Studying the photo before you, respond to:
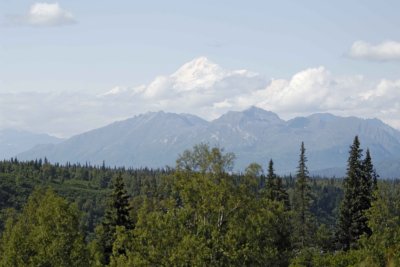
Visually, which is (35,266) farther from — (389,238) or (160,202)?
(389,238)

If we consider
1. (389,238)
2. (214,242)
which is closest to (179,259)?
(214,242)

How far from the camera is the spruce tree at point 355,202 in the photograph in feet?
251

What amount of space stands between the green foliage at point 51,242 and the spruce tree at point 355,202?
128 feet

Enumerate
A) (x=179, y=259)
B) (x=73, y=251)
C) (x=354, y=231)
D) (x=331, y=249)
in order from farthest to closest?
(x=331, y=249), (x=354, y=231), (x=73, y=251), (x=179, y=259)

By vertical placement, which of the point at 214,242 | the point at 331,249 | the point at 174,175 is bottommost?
the point at 331,249

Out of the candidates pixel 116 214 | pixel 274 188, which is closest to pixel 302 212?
pixel 274 188

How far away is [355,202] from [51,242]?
42.1 meters

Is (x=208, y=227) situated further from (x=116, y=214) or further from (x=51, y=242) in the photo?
(x=116, y=214)

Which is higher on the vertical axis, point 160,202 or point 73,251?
point 160,202

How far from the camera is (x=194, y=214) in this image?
42625 millimetres

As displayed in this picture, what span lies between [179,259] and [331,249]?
48288mm

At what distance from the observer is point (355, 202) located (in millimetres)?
76938

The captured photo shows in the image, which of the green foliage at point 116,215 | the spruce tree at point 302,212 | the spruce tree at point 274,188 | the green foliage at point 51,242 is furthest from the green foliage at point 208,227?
the spruce tree at point 302,212

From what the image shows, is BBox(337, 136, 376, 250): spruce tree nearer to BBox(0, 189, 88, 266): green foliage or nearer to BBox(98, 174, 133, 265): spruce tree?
BBox(98, 174, 133, 265): spruce tree
